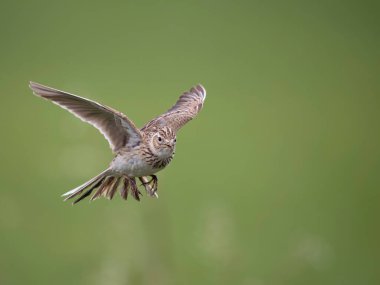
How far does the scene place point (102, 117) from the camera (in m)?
6.02

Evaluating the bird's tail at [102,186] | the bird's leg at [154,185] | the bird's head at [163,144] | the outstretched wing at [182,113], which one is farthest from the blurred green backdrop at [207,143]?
the outstretched wing at [182,113]

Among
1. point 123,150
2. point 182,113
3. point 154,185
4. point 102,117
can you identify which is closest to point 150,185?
point 154,185

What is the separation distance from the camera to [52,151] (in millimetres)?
13922

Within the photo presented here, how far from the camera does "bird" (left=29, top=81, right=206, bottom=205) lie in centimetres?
579

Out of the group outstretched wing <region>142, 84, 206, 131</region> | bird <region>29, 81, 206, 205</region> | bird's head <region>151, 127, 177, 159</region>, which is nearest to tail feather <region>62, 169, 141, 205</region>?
bird <region>29, 81, 206, 205</region>

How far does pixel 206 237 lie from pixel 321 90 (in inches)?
541

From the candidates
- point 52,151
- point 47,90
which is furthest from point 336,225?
point 47,90

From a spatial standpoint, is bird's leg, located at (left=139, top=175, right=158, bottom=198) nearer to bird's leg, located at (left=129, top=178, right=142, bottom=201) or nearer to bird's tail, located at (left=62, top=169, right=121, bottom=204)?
bird's leg, located at (left=129, top=178, right=142, bottom=201)

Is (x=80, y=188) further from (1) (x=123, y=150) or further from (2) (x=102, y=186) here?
(1) (x=123, y=150)

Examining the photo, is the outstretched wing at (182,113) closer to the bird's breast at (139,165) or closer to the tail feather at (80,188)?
the bird's breast at (139,165)

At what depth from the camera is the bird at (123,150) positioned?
579 centimetres

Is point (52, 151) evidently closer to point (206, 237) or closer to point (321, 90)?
point (321, 90)

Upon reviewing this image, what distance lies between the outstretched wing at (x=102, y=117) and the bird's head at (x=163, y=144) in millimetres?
182

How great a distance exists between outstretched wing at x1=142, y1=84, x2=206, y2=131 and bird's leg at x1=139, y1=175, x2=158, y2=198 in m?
0.39
